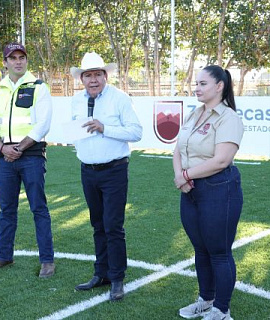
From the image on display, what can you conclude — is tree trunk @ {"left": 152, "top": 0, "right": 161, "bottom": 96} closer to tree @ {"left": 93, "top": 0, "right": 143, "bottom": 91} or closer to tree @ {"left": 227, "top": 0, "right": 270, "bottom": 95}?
tree @ {"left": 93, "top": 0, "right": 143, "bottom": 91}

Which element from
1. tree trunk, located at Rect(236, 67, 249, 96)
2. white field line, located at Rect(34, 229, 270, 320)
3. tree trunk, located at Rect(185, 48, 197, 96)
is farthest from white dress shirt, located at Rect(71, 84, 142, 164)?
tree trunk, located at Rect(185, 48, 197, 96)

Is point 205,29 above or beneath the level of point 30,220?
above

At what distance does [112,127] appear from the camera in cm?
438

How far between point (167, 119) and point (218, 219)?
819cm

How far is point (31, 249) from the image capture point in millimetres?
6055

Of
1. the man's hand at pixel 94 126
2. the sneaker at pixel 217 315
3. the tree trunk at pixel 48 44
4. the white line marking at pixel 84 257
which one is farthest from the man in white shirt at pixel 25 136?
the tree trunk at pixel 48 44

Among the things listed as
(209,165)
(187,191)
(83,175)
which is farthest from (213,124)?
(83,175)

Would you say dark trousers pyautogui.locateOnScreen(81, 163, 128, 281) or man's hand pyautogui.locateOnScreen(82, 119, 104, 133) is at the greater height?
man's hand pyautogui.locateOnScreen(82, 119, 104, 133)

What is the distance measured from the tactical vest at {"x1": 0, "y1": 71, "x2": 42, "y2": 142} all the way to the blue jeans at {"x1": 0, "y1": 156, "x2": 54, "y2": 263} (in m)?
0.26

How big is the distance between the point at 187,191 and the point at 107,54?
14395 mm

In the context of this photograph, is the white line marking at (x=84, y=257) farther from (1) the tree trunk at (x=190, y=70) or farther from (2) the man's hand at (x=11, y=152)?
(1) the tree trunk at (x=190, y=70)

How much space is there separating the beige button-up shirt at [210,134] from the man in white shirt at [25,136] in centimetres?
183

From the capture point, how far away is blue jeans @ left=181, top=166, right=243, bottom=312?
3.73 meters

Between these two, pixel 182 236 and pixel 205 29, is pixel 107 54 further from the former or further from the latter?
pixel 182 236
